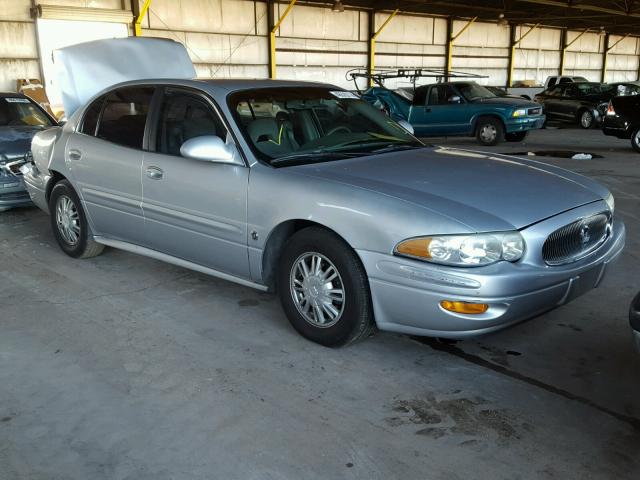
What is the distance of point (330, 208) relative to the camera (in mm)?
3285

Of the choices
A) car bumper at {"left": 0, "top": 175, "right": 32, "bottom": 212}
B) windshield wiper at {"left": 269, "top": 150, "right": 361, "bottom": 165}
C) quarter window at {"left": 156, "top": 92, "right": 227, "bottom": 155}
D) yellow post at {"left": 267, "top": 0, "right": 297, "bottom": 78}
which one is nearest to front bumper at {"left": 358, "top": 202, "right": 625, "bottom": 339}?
windshield wiper at {"left": 269, "top": 150, "right": 361, "bottom": 165}

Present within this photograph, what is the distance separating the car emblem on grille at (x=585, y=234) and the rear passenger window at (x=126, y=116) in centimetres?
294

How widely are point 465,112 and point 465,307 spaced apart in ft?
40.6

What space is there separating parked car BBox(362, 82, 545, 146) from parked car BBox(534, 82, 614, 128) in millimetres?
4622

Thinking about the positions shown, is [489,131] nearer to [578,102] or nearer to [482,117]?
[482,117]

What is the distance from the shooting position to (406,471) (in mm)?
2406

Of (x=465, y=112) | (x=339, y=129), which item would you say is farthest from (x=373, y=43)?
(x=339, y=129)

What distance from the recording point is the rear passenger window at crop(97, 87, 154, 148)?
14.5 ft

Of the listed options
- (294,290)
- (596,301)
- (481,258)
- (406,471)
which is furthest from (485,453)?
(596,301)

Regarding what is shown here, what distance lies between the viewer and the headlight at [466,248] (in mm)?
2951

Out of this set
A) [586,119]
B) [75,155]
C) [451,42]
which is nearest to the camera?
[75,155]

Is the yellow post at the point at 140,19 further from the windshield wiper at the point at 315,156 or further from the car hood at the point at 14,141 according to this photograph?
the windshield wiper at the point at 315,156

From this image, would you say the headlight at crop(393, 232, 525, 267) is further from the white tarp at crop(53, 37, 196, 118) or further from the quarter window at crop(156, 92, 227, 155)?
the white tarp at crop(53, 37, 196, 118)

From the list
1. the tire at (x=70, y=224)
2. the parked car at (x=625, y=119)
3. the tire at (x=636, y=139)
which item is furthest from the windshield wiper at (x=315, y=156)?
the tire at (x=636, y=139)
